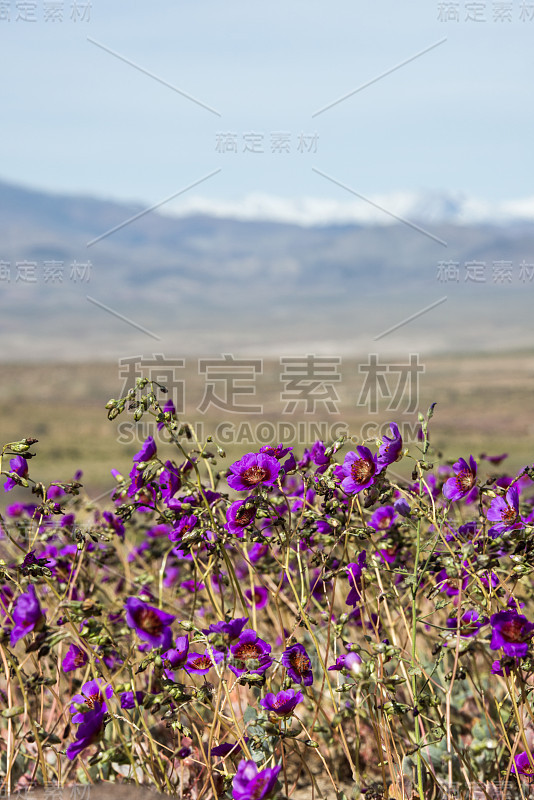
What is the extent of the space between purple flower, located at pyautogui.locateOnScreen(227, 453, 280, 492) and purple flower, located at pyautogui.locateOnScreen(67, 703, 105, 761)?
61 centimetres

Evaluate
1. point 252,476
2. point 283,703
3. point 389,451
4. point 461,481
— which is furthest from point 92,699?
point 461,481

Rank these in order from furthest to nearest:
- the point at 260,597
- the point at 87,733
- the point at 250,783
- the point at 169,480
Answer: the point at 260,597 → the point at 169,480 → the point at 87,733 → the point at 250,783

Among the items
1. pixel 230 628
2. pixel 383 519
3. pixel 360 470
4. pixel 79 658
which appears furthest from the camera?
pixel 383 519

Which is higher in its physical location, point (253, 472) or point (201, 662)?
point (253, 472)

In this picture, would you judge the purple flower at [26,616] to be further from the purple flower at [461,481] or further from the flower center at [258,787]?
the purple flower at [461,481]

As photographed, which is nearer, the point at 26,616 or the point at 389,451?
the point at 26,616

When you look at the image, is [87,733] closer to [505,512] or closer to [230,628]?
[230,628]

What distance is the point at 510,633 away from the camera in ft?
6.24

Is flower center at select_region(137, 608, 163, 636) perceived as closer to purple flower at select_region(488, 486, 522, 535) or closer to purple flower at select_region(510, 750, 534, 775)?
purple flower at select_region(488, 486, 522, 535)

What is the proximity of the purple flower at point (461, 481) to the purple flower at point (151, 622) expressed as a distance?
0.84 m

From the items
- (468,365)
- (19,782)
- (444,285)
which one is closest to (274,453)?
(19,782)

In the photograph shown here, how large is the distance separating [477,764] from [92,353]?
315ft

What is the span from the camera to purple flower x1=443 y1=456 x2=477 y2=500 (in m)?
2.23

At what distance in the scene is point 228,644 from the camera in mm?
2010
